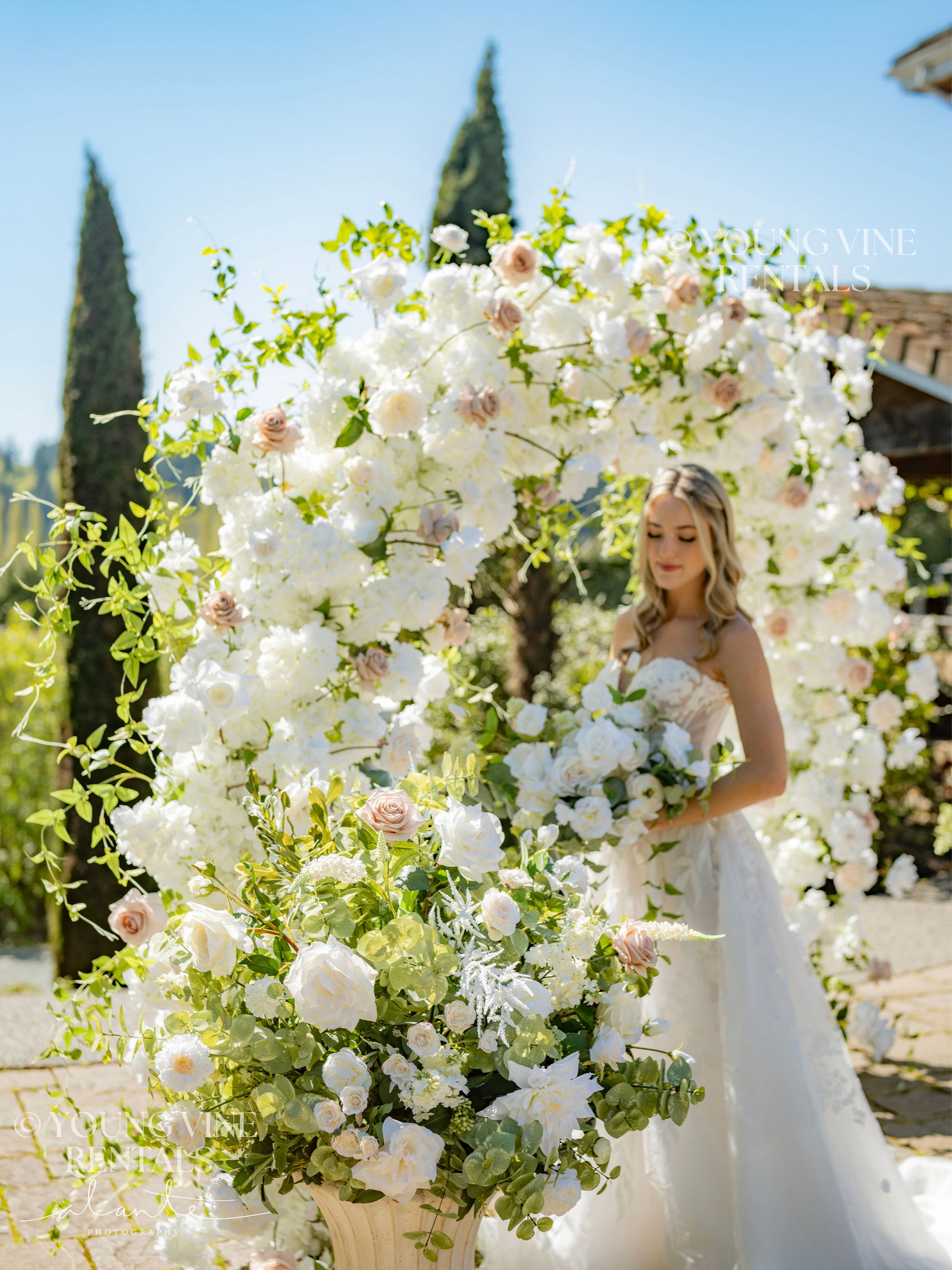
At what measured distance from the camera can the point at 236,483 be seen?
271 cm

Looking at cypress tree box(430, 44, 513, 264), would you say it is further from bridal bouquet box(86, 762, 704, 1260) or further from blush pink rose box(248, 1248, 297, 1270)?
blush pink rose box(248, 1248, 297, 1270)

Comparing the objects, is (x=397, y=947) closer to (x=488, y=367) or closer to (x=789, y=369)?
(x=488, y=367)

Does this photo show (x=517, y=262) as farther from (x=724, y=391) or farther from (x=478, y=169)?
(x=478, y=169)

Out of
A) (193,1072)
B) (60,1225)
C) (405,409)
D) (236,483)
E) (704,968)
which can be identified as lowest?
(60,1225)

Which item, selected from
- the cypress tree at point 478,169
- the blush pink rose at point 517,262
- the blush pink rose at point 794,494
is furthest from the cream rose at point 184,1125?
the cypress tree at point 478,169

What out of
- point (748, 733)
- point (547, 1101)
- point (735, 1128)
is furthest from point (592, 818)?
point (547, 1101)

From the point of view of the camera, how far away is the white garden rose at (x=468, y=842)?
1.71m

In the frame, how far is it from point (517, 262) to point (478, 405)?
1.59 feet

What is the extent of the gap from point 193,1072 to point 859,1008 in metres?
3.51

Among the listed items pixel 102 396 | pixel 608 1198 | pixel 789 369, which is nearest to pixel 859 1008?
pixel 608 1198

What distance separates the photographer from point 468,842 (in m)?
1.71

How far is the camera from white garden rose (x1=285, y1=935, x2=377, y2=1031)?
1537 mm

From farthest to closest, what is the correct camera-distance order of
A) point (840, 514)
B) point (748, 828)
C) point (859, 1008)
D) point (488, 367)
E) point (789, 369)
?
point (859, 1008)
point (840, 514)
point (789, 369)
point (748, 828)
point (488, 367)

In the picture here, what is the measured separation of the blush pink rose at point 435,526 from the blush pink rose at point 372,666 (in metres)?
0.33
